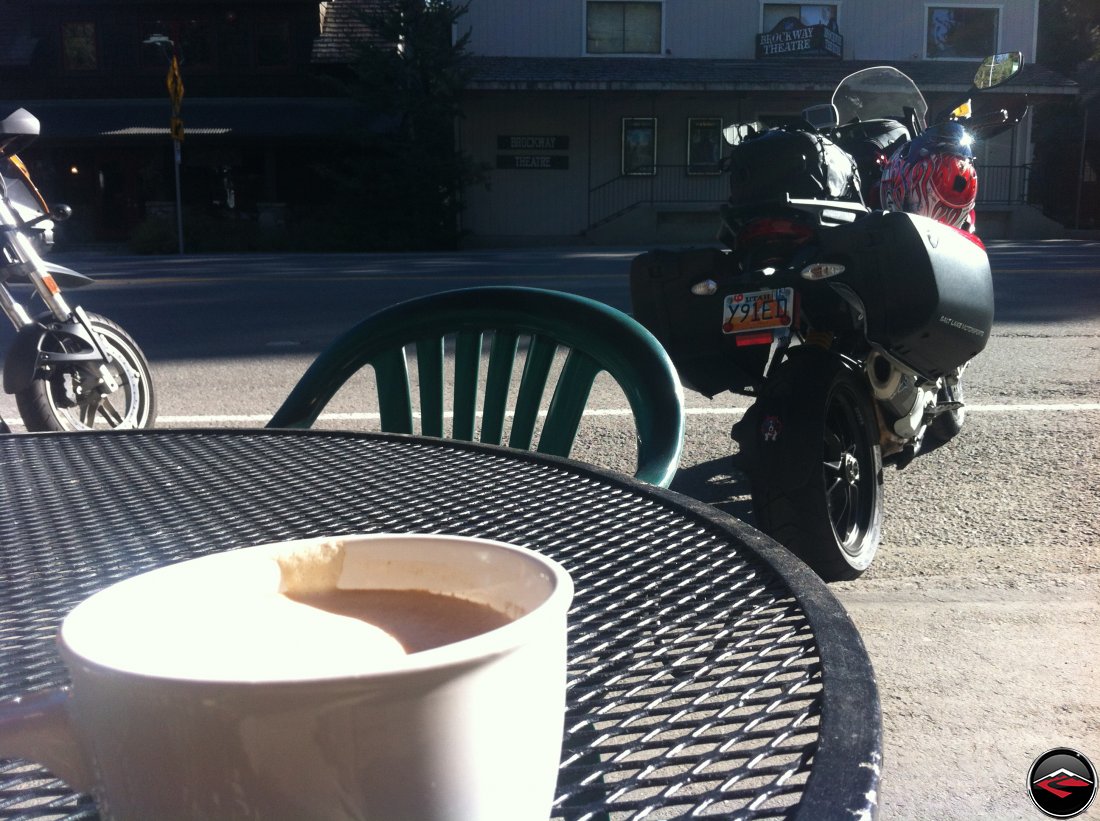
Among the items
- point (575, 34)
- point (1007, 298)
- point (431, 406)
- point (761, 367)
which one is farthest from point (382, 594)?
point (575, 34)

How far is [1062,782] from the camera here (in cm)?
224

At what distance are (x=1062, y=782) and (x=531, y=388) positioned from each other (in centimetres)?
134

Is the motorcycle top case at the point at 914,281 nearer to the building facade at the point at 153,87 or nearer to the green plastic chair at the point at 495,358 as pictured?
the green plastic chair at the point at 495,358

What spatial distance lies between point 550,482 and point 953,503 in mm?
3210

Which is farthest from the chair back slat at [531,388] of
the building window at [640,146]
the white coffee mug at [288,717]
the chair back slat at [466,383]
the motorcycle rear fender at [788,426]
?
the building window at [640,146]

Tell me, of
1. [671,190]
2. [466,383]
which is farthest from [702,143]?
[466,383]

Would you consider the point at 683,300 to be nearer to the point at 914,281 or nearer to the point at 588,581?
the point at 914,281

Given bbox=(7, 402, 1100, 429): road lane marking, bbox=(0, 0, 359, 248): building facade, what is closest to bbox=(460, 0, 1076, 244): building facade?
bbox=(0, 0, 359, 248): building facade

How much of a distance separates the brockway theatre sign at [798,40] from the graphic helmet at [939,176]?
73.4 ft

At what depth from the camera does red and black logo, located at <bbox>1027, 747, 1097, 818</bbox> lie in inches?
84.6

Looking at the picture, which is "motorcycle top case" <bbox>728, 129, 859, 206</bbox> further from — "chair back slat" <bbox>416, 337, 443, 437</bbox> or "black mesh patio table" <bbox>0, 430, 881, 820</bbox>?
"black mesh patio table" <bbox>0, 430, 881, 820</bbox>

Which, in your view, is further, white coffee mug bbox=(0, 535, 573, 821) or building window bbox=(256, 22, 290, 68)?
building window bbox=(256, 22, 290, 68)

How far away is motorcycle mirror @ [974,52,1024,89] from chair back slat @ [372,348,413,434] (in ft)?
10.5

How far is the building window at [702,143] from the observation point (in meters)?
25.2
